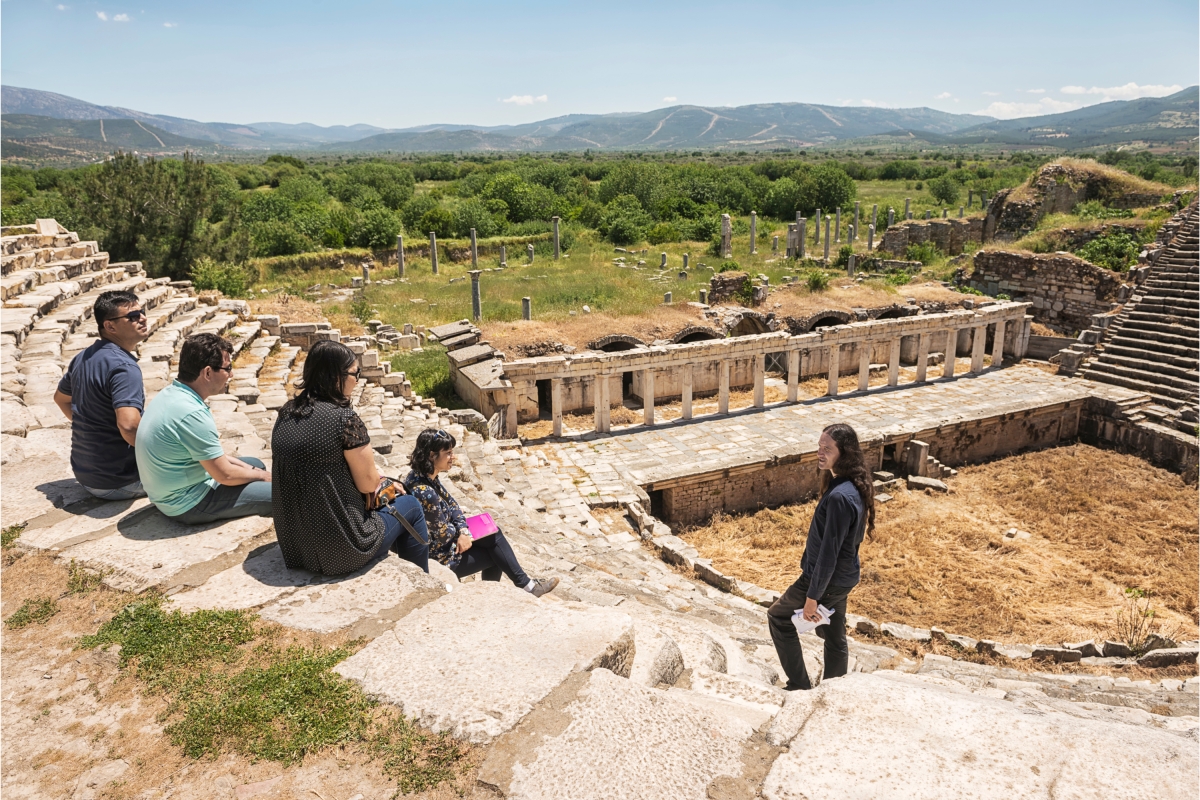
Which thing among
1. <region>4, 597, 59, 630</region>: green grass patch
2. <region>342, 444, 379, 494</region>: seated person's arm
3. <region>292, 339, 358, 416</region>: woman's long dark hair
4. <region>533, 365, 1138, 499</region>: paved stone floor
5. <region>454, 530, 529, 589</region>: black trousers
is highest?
<region>292, 339, 358, 416</region>: woman's long dark hair

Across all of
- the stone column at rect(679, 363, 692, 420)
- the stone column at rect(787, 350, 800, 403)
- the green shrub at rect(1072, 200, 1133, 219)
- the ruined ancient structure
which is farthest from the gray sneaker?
the green shrub at rect(1072, 200, 1133, 219)

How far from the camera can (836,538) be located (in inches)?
213

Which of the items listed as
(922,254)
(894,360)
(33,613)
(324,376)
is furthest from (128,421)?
(922,254)

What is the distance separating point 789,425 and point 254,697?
15.1 meters

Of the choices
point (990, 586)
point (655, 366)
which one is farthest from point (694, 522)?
point (990, 586)

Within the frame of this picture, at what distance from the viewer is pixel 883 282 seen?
2892 centimetres

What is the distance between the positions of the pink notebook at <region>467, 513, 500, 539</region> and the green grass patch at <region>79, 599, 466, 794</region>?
203cm

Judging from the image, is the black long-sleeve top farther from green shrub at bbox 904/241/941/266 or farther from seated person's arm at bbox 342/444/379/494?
green shrub at bbox 904/241/941/266

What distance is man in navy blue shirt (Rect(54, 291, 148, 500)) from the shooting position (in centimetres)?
546

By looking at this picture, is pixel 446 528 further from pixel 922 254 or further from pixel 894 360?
pixel 922 254

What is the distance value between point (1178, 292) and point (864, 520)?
868 inches

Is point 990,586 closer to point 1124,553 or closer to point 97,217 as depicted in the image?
point 1124,553

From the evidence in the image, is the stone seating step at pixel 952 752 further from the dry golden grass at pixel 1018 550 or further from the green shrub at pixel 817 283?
the green shrub at pixel 817 283

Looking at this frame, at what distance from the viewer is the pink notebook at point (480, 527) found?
20.1 feet
